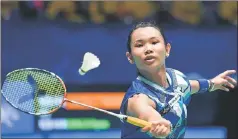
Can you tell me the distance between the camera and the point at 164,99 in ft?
13.4

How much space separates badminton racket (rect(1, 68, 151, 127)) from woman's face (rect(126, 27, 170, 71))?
1.81 ft

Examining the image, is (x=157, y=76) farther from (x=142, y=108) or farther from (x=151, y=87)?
(x=142, y=108)

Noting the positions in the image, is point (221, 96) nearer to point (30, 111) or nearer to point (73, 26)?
point (73, 26)

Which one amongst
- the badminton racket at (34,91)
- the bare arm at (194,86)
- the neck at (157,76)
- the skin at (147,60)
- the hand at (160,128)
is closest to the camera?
the hand at (160,128)

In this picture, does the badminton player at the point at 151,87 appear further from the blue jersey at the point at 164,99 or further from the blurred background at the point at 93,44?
the blurred background at the point at 93,44

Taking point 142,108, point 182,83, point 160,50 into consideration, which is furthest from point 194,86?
point 142,108

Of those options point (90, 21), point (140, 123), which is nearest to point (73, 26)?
point (90, 21)

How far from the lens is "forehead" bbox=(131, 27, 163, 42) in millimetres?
4031

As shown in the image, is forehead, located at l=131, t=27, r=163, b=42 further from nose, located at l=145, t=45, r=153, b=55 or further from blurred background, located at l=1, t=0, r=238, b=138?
blurred background, located at l=1, t=0, r=238, b=138

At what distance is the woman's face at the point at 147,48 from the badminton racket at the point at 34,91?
0.55m

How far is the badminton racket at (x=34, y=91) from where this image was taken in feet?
14.1

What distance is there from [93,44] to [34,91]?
2.88 m

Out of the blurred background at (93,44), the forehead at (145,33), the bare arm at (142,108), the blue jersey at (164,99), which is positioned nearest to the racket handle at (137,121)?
the bare arm at (142,108)

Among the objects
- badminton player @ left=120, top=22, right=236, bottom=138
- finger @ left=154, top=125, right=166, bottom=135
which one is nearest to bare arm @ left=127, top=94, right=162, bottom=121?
badminton player @ left=120, top=22, right=236, bottom=138
